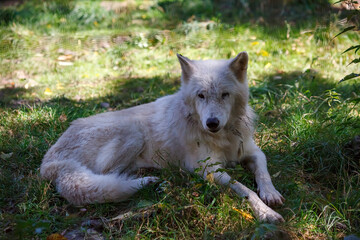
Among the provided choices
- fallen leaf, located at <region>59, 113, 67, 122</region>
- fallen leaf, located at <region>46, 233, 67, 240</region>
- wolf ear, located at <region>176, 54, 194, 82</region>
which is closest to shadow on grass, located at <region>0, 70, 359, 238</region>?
fallen leaf, located at <region>59, 113, 67, 122</region>

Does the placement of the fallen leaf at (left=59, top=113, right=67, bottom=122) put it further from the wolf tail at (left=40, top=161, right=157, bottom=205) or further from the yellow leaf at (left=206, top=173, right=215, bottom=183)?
the yellow leaf at (left=206, top=173, right=215, bottom=183)

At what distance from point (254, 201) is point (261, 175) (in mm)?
452

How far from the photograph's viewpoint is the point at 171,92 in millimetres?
5449

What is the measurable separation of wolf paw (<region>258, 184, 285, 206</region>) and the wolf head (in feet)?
2.19

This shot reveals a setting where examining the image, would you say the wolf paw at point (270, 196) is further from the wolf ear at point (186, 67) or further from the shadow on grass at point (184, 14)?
the shadow on grass at point (184, 14)

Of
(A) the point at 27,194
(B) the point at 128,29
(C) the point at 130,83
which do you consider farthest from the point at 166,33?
(A) the point at 27,194

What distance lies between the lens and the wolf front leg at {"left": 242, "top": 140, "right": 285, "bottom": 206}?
2900mm

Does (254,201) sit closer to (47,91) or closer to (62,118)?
(62,118)

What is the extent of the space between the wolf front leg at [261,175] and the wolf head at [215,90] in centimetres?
43

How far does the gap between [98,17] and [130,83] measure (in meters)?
3.10

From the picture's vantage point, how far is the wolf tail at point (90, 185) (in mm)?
3082

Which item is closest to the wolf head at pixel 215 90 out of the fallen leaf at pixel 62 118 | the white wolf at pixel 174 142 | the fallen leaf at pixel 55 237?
the white wolf at pixel 174 142

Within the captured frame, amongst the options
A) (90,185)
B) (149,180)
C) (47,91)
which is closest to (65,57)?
(47,91)

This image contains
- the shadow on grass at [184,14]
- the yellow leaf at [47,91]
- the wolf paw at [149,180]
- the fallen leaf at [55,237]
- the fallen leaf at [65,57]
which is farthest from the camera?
the shadow on grass at [184,14]
